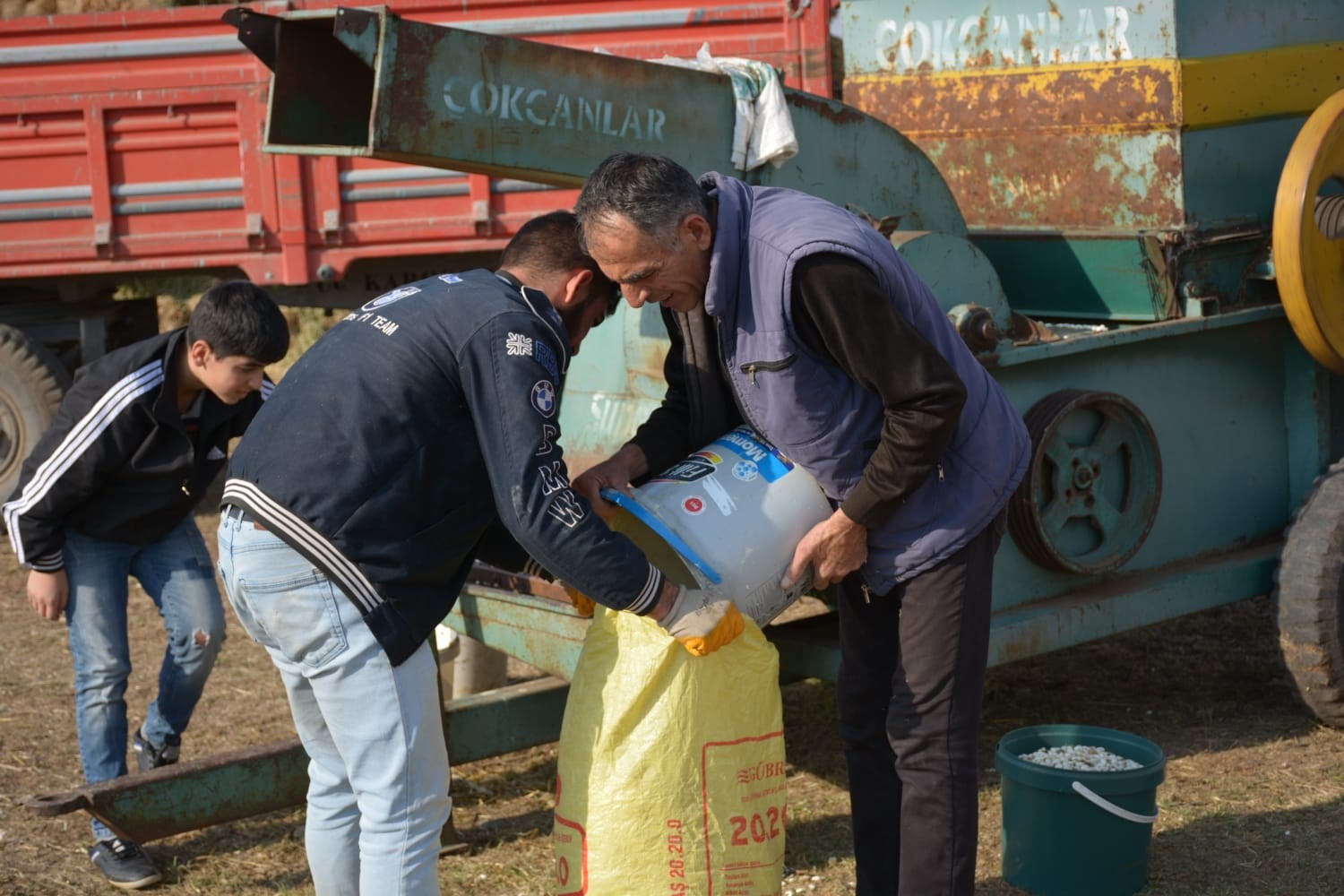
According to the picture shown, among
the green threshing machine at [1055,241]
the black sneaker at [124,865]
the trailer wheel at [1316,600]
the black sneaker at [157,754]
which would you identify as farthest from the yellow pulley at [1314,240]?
the black sneaker at [124,865]

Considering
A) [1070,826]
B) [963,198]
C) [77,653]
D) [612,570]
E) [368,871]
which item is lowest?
[1070,826]

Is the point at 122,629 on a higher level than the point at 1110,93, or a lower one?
lower

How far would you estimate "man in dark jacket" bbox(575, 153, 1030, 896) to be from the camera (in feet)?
8.27

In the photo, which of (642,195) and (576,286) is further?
(576,286)

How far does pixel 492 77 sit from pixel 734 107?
2.19 feet

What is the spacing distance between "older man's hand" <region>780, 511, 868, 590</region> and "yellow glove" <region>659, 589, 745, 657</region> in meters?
0.16

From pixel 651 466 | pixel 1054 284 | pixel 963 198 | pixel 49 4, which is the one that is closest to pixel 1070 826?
pixel 651 466

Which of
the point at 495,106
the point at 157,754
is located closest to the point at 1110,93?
the point at 495,106

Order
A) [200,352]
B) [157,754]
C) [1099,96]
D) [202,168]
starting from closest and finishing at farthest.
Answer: [200,352] < [157,754] < [1099,96] < [202,168]

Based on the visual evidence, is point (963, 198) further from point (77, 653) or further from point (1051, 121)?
point (77, 653)

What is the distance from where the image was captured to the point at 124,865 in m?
3.64

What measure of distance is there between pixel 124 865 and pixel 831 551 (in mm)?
1981

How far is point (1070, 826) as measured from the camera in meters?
3.33

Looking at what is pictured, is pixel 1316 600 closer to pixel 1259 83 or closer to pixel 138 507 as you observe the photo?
pixel 1259 83
